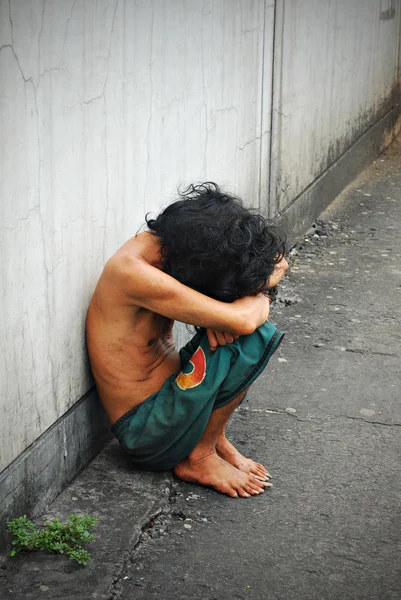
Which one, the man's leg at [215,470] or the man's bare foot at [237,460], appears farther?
the man's bare foot at [237,460]

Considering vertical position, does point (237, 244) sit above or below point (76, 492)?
above

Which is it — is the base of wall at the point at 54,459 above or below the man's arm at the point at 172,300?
below

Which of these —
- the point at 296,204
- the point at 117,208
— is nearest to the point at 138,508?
the point at 117,208

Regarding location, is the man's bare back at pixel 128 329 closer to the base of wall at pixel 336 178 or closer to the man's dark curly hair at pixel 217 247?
the man's dark curly hair at pixel 217 247

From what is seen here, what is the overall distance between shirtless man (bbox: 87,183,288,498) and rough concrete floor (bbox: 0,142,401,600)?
0.16m

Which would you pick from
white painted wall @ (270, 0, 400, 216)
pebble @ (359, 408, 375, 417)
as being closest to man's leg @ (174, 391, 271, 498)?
pebble @ (359, 408, 375, 417)

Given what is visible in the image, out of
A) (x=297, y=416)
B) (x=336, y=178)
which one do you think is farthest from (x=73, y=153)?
(x=336, y=178)

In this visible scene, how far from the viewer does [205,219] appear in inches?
120

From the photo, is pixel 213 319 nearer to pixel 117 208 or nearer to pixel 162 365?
pixel 162 365

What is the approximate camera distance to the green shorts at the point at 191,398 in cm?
312

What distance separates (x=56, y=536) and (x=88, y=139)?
4.26 ft

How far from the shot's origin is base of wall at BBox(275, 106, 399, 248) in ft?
19.9

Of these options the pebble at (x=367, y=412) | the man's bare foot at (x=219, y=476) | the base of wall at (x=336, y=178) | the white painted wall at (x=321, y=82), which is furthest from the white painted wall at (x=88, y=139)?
the pebble at (x=367, y=412)

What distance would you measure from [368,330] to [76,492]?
2.16 m
